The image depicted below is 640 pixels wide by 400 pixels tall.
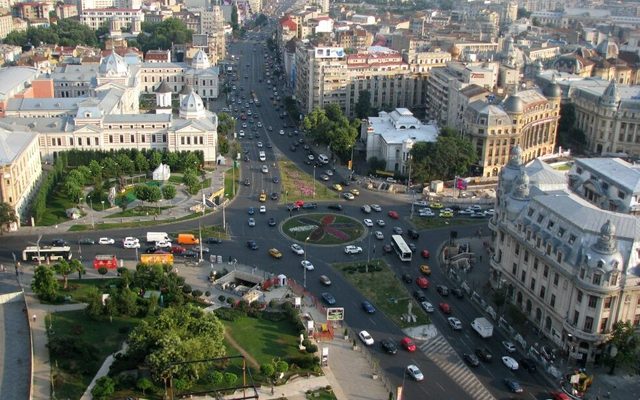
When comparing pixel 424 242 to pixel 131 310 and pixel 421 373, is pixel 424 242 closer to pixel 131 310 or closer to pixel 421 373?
pixel 421 373

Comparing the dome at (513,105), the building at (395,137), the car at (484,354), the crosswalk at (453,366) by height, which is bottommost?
the crosswalk at (453,366)

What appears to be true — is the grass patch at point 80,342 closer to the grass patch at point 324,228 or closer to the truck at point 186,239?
the truck at point 186,239

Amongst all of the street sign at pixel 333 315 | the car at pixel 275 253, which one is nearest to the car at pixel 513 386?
the street sign at pixel 333 315

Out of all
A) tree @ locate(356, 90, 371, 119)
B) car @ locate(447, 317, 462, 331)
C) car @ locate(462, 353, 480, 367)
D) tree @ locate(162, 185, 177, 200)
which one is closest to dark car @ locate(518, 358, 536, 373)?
car @ locate(462, 353, 480, 367)

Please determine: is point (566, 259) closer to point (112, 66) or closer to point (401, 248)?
point (401, 248)

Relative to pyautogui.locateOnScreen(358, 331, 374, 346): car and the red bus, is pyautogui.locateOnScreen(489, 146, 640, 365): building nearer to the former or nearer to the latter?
pyautogui.locateOnScreen(358, 331, 374, 346): car

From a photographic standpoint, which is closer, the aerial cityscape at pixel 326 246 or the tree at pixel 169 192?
the aerial cityscape at pixel 326 246

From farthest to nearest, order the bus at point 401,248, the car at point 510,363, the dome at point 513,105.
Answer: the dome at point 513,105 < the bus at point 401,248 < the car at point 510,363
